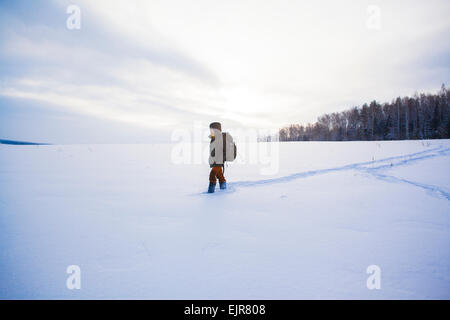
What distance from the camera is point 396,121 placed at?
4734cm

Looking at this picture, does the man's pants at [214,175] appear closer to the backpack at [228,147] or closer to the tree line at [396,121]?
the backpack at [228,147]

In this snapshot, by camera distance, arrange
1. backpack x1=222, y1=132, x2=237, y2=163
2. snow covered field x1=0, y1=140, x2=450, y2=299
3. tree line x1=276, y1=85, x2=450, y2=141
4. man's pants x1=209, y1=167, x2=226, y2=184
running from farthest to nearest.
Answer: tree line x1=276, y1=85, x2=450, y2=141 < backpack x1=222, y1=132, x2=237, y2=163 < man's pants x1=209, y1=167, x2=226, y2=184 < snow covered field x1=0, y1=140, x2=450, y2=299

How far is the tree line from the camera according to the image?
137 feet

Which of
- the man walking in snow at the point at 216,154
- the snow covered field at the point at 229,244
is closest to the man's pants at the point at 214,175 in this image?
the man walking in snow at the point at 216,154

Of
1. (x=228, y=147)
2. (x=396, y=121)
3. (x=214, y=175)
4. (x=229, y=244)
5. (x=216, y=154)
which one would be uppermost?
(x=396, y=121)

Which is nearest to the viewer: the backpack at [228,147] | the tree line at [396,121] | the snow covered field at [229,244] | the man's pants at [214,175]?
the snow covered field at [229,244]

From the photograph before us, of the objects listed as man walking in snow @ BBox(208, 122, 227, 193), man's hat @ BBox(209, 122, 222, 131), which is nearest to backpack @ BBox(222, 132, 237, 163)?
man walking in snow @ BBox(208, 122, 227, 193)

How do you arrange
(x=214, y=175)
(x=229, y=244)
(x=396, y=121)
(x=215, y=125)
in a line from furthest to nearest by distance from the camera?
(x=396, y=121)
(x=215, y=125)
(x=214, y=175)
(x=229, y=244)

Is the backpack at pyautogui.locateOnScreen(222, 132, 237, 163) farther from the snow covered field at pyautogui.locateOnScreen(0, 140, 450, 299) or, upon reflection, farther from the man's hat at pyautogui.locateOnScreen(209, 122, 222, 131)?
the snow covered field at pyautogui.locateOnScreen(0, 140, 450, 299)

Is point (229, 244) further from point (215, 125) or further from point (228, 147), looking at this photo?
point (215, 125)

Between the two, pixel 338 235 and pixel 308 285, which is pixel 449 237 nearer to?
pixel 338 235

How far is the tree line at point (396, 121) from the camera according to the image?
1645 inches

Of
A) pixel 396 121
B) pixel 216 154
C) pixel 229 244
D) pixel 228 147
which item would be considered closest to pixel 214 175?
pixel 216 154

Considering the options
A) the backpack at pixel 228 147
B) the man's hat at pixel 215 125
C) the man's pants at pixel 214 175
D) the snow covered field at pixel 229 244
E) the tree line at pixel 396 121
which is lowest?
the snow covered field at pixel 229 244
